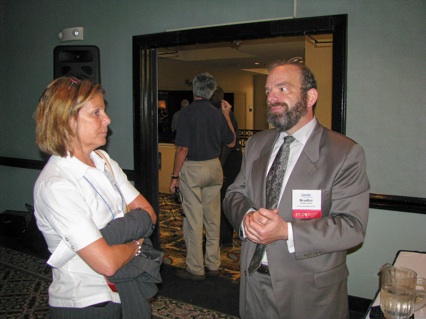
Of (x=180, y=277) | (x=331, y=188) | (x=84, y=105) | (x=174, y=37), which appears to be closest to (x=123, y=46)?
(x=174, y=37)

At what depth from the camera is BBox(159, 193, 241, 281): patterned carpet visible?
419 cm

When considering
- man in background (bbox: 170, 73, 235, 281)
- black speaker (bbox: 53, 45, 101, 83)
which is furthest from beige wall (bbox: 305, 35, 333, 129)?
black speaker (bbox: 53, 45, 101, 83)

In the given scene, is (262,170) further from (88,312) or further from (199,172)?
(199,172)

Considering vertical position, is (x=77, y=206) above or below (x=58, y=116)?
below

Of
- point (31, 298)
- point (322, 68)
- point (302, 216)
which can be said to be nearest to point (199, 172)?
point (31, 298)

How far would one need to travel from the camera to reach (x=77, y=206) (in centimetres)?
144

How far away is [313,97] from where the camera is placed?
1865 millimetres

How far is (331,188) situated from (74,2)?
4134 millimetres

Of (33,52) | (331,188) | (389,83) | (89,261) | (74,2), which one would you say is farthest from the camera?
(33,52)

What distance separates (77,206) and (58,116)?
363 millimetres

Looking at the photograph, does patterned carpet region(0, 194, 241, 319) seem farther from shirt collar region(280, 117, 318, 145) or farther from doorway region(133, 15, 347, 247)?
shirt collar region(280, 117, 318, 145)

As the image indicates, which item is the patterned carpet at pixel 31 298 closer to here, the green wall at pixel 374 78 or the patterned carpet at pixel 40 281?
the patterned carpet at pixel 40 281

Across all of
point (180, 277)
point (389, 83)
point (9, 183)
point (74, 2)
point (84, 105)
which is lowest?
point (180, 277)

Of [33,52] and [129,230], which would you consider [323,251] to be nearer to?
[129,230]
